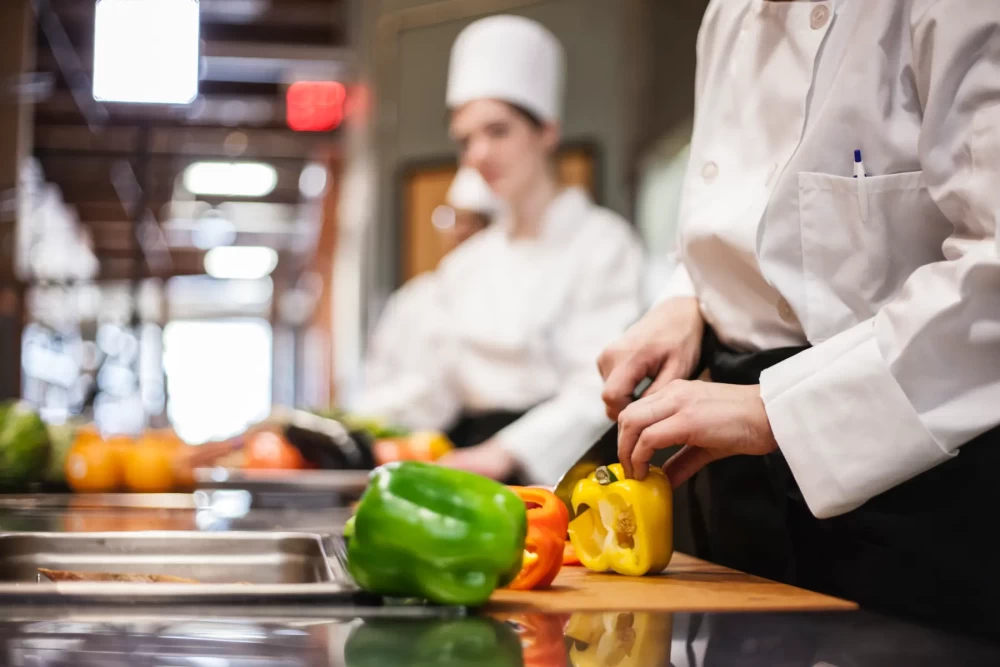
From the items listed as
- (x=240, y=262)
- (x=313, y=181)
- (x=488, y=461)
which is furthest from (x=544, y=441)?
(x=240, y=262)

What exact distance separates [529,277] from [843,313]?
2.20 meters

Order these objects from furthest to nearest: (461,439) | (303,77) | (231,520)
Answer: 1. (303,77)
2. (461,439)
3. (231,520)

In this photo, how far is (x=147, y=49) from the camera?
6.28 meters

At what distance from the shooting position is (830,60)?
1128mm

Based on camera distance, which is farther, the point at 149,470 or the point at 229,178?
the point at 229,178

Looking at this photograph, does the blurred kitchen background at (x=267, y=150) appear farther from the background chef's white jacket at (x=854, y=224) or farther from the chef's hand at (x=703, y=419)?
the chef's hand at (x=703, y=419)

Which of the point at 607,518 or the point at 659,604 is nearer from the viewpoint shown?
the point at 659,604

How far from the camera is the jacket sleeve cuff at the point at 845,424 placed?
939 millimetres

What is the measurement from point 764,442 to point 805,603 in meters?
0.17

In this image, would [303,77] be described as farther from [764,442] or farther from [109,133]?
[764,442]

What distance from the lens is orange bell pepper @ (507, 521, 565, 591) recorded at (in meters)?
0.99

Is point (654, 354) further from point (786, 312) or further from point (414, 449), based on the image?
point (414, 449)

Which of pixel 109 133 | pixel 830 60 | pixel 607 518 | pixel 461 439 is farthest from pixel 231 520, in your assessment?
pixel 109 133

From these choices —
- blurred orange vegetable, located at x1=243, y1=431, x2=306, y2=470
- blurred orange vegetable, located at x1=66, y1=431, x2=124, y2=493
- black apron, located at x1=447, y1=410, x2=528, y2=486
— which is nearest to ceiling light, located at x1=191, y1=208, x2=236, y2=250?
black apron, located at x1=447, y1=410, x2=528, y2=486
